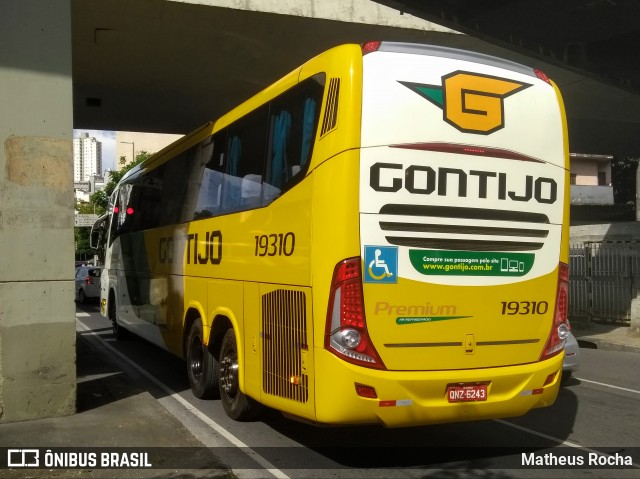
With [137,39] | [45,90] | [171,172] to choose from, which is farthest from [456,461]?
[137,39]

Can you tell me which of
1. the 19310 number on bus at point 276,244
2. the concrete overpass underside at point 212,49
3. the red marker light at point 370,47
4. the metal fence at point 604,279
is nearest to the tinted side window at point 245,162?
the 19310 number on bus at point 276,244

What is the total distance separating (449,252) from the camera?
5.50 m

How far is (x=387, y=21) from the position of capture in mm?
12797

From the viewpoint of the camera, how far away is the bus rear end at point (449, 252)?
205 inches

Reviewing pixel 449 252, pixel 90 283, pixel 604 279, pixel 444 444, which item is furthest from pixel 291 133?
pixel 90 283

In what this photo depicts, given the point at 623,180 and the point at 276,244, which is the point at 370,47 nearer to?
the point at 276,244

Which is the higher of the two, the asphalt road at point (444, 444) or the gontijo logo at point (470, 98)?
the gontijo logo at point (470, 98)

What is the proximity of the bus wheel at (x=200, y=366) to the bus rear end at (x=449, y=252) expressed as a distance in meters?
3.14

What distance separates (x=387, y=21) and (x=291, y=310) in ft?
28.4

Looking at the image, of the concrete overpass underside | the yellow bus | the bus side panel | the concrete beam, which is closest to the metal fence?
the concrete overpass underside

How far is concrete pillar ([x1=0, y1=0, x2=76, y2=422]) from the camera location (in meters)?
6.73

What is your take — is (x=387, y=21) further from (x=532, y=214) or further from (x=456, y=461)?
(x=456, y=461)

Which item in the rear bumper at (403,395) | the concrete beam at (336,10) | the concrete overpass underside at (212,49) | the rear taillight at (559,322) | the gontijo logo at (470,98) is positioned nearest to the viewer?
the rear bumper at (403,395)

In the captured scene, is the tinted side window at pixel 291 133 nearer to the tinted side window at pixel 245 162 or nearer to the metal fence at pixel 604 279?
the tinted side window at pixel 245 162
